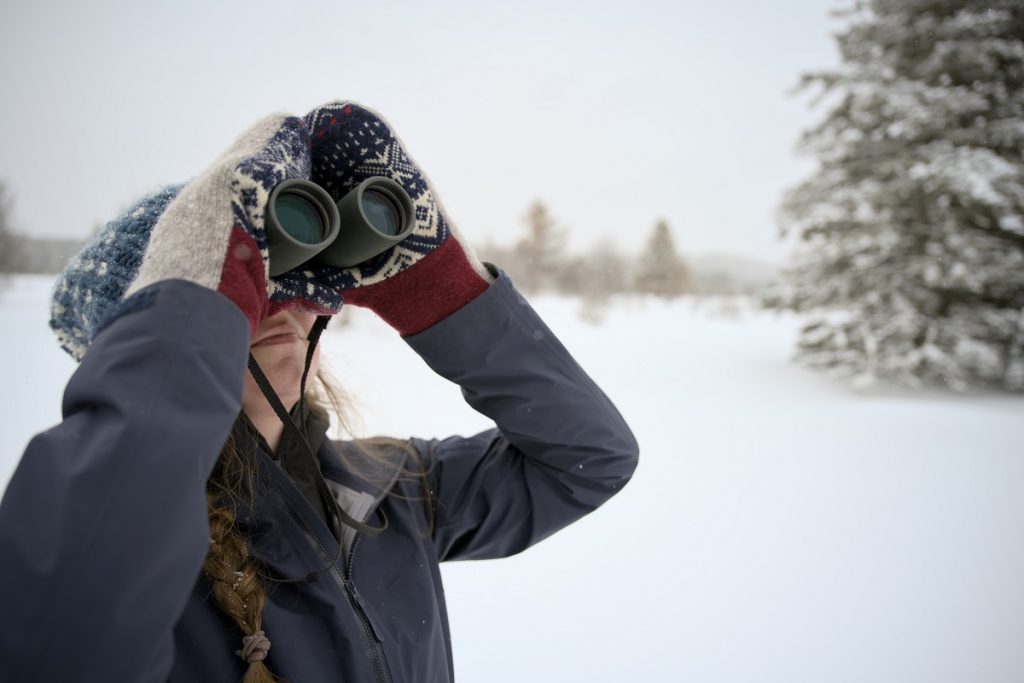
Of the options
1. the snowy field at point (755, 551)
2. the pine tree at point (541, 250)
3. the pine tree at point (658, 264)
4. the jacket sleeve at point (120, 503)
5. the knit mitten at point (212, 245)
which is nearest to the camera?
the jacket sleeve at point (120, 503)

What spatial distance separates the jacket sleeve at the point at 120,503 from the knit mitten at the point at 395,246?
1.06 ft

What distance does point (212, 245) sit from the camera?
616mm

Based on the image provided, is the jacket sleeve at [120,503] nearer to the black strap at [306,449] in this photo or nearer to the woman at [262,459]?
the woman at [262,459]

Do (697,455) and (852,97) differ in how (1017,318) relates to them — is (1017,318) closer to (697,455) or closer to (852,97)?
(852,97)

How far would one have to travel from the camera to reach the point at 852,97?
7.25 metres

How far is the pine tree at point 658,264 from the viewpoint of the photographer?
83.6 ft

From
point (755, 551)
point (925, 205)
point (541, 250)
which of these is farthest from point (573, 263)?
point (755, 551)

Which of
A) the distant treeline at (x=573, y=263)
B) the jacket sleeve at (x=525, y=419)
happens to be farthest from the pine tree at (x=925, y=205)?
the jacket sleeve at (x=525, y=419)

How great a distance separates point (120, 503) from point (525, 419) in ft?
1.93

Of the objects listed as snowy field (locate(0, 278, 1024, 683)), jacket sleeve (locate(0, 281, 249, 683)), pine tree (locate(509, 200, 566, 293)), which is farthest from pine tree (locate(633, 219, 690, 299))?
jacket sleeve (locate(0, 281, 249, 683))

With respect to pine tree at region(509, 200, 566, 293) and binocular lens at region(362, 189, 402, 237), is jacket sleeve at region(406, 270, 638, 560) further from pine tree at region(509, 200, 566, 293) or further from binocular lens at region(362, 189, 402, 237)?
pine tree at region(509, 200, 566, 293)

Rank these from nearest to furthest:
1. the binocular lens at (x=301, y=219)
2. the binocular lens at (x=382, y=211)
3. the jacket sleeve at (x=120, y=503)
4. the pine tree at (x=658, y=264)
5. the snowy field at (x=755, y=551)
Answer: the jacket sleeve at (x=120, y=503)
the binocular lens at (x=301, y=219)
the binocular lens at (x=382, y=211)
the snowy field at (x=755, y=551)
the pine tree at (x=658, y=264)

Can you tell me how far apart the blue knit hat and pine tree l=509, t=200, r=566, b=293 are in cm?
1508

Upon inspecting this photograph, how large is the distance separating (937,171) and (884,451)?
4.34 metres
